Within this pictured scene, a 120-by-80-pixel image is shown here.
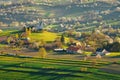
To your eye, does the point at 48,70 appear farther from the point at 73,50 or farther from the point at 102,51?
the point at 102,51

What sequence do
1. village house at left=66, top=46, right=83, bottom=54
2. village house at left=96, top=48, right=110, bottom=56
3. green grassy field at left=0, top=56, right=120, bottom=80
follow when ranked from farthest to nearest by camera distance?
village house at left=66, top=46, right=83, bottom=54
village house at left=96, top=48, right=110, bottom=56
green grassy field at left=0, top=56, right=120, bottom=80

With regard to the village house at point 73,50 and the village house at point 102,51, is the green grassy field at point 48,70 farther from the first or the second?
the village house at point 73,50

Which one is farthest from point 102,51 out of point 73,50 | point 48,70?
point 48,70

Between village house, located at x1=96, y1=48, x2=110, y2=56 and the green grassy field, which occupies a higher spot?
the green grassy field

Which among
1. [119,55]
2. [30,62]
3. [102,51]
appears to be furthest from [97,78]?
[102,51]

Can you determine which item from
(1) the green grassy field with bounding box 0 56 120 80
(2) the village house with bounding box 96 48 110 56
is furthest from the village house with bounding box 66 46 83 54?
(1) the green grassy field with bounding box 0 56 120 80

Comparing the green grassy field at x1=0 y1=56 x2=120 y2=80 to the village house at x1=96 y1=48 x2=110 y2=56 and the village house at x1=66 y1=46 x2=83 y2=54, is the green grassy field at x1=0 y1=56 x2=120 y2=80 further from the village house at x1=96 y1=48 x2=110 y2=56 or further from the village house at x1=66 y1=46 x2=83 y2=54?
the village house at x1=66 y1=46 x2=83 y2=54

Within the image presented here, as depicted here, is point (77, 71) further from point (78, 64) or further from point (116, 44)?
point (116, 44)

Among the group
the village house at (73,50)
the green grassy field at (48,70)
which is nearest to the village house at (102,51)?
the village house at (73,50)
